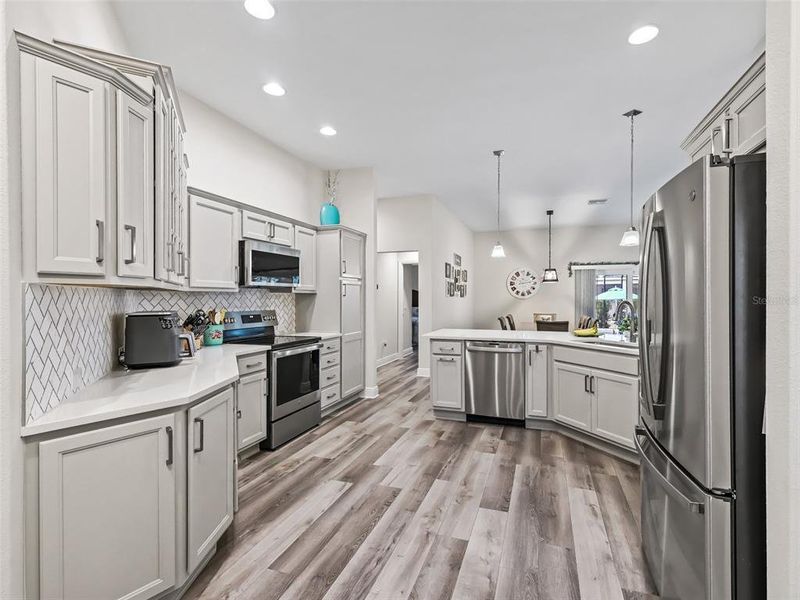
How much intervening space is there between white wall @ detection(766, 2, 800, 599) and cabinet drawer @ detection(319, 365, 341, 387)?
11.4 feet

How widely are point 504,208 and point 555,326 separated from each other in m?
2.42

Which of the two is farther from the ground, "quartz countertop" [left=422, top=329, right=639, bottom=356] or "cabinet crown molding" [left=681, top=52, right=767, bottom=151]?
"cabinet crown molding" [left=681, top=52, right=767, bottom=151]

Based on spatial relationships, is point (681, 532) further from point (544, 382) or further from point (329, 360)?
point (329, 360)

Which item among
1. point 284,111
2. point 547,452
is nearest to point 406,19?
point 284,111

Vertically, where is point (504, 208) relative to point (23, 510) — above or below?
above

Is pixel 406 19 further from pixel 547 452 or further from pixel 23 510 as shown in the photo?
pixel 547 452

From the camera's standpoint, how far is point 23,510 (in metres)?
1.22

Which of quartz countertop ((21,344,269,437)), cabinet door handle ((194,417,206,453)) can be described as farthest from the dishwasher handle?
cabinet door handle ((194,417,206,453))

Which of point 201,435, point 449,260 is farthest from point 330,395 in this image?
point 449,260

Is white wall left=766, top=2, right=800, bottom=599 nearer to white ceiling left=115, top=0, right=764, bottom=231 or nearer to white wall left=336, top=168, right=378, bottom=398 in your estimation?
white ceiling left=115, top=0, right=764, bottom=231

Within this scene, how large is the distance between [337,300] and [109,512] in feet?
10.2

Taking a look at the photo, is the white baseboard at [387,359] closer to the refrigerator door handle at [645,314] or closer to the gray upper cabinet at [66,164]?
the refrigerator door handle at [645,314]

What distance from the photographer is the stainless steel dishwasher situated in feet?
12.5

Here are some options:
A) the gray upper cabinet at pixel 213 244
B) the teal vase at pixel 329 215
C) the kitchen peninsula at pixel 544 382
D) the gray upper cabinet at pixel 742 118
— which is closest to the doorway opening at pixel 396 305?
the teal vase at pixel 329 215
